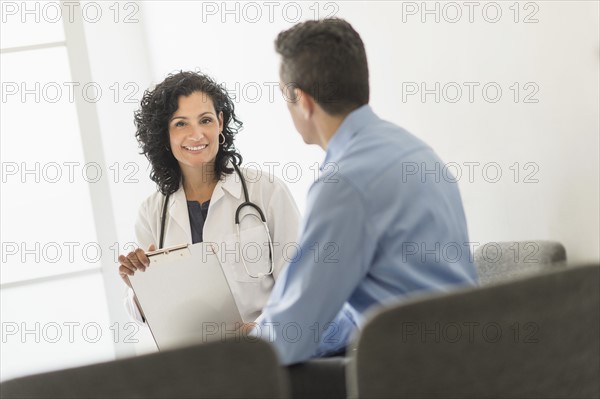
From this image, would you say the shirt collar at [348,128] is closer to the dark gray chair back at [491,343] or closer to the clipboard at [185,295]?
the clipboard at [185,295]

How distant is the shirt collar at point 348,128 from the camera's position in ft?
5.30

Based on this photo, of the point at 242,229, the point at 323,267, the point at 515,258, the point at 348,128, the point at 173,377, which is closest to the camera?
the point at 173,377

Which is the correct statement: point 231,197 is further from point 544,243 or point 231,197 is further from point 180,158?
point 544,243

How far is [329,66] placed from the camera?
64.6 inches

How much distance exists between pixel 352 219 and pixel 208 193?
127 cm

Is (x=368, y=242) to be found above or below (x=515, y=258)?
above

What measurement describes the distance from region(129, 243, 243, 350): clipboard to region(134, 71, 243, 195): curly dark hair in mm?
621

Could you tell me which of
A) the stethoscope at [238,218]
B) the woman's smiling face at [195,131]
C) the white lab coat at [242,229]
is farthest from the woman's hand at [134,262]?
the woman's smiling face at [195,131]

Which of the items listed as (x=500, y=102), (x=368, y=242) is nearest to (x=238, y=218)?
(x=500, y=102)

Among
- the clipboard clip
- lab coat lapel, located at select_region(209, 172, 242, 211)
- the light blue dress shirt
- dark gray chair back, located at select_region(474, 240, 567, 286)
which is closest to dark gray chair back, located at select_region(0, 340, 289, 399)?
the light blue dress shirt

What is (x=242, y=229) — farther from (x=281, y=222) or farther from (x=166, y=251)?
(x=166, y=251)

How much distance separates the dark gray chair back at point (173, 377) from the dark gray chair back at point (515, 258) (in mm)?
829

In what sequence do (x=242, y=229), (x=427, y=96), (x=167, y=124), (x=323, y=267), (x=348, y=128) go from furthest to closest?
(x=167, y=124)
(x=242, y=229)
(x=427, y=96)
(x=348, y=128)
(x=323, y=267)

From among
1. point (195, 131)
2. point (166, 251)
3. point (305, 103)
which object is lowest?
point (166, 251)
